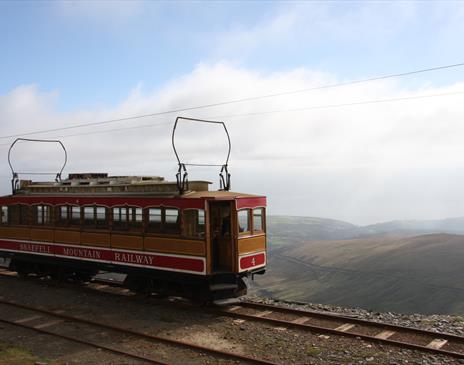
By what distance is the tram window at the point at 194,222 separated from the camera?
12.6 m

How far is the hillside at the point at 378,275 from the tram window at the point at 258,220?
7776cm

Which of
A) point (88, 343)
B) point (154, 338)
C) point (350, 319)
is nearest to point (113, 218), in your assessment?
point (88, 343)

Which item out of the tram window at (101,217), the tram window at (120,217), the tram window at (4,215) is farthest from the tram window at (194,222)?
the tram window at (4,215)

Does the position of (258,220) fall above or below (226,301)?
above

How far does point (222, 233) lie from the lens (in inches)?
528

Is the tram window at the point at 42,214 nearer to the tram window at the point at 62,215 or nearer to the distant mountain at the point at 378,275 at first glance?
the tram window at the point at 62,215

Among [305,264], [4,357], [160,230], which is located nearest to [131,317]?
[160,230]

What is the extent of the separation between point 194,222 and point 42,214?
811 cm

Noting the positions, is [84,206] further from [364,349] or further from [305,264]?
[305,264]

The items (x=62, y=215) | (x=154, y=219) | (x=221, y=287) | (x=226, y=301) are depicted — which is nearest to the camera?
(x=221, y=287)

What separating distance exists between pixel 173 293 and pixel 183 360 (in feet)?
14.6

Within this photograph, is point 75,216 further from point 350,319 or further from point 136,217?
point 350,319

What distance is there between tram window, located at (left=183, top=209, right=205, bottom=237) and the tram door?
566 millimetres

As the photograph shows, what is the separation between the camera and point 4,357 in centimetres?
951
